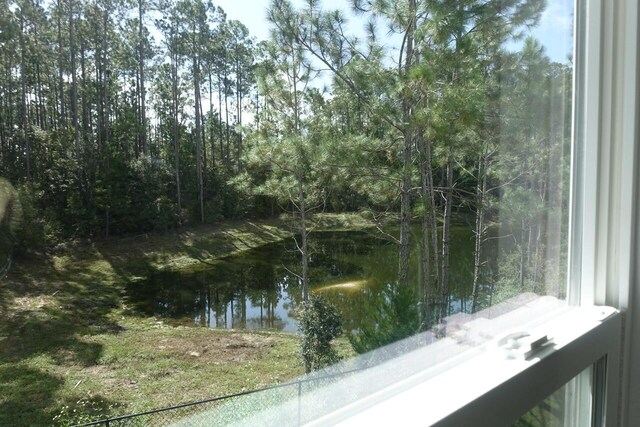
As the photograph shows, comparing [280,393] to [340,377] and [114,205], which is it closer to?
[340,377]

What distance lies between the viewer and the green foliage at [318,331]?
0.80 m

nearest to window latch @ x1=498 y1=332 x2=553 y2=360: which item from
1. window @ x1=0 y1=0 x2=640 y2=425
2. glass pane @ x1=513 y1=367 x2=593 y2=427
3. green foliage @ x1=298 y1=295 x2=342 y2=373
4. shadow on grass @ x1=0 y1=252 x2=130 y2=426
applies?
window @ x1=0 y1=0 x2=640 y2=425

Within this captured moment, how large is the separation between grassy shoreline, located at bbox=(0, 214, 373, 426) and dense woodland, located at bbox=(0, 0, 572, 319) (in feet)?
0.11

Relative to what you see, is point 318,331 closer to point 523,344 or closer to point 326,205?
point 326,205

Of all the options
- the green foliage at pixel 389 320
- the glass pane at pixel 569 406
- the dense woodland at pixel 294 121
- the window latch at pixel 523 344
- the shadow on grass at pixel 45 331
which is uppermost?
the dense woodland at pixel 294 121

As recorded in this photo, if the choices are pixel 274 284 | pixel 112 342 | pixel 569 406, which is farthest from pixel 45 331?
pixel 569 406

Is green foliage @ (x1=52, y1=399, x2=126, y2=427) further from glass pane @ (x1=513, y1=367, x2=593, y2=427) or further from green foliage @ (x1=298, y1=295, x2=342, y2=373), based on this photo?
glass pane @ (x1=513, y1=367, x2=593, y2=427)

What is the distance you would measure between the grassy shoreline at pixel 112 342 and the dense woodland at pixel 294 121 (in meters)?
0.03

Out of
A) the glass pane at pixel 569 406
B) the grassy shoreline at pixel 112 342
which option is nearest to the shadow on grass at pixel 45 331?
the grassy shoreline at pixel 112 342

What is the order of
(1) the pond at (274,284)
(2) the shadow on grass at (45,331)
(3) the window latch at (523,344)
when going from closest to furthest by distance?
1. (2) the shadow on grass at (45,331)
2. (1) the pond at (274,284)
3. (3) the window latch at (523,344)

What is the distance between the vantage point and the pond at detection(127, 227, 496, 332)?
2.19 ft

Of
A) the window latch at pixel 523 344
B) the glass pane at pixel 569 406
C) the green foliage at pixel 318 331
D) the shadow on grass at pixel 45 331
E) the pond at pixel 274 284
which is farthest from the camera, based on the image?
the glass pane at pixel 569 406

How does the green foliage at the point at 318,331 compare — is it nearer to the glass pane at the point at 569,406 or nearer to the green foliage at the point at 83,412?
the green foliage at the point at 83,412

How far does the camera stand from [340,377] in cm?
82
